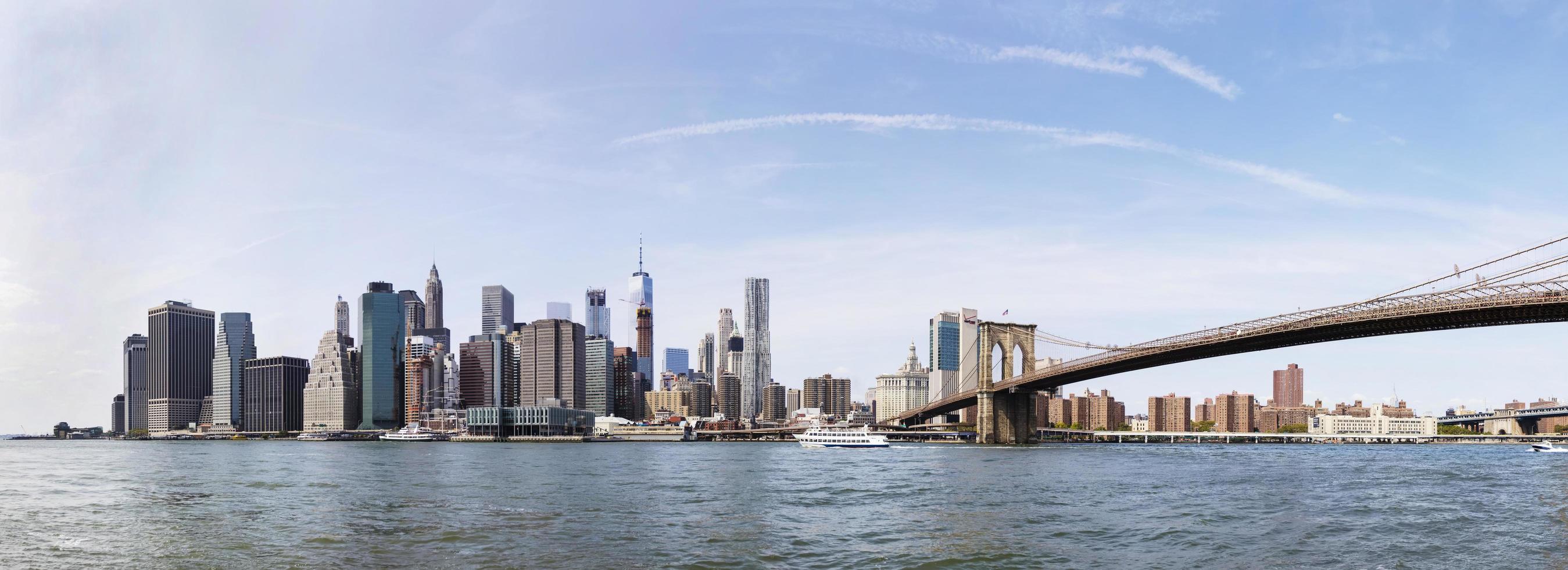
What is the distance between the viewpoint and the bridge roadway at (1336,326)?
5088 cm

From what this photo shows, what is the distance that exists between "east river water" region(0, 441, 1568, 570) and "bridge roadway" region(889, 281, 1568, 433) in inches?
308

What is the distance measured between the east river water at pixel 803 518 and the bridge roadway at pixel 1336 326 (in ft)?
25.7

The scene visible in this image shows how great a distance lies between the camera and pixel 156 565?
22.8m

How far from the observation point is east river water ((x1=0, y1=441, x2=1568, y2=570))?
23.6m

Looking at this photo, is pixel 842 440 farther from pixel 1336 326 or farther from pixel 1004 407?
pixel 1336 326

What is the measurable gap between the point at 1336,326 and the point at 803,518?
43882 mm

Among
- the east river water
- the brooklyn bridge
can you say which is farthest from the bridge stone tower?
the east river water

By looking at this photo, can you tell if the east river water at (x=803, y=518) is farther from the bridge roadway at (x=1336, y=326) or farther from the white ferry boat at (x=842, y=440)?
the white ferry boat at (x=842, y=440)

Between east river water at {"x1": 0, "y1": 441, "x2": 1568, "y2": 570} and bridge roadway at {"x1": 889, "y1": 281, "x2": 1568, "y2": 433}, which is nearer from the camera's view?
east river water at {"x1": 0, "y1": 441, "x2": 1568, "y2": 570}

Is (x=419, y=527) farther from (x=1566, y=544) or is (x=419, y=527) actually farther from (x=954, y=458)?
(x=954, y=458)

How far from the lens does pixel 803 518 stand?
31.7m

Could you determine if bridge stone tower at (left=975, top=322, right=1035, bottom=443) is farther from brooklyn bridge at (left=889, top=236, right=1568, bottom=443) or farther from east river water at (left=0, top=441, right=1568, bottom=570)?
east river water at (left=0, top=441, right=1568, bottom=570)

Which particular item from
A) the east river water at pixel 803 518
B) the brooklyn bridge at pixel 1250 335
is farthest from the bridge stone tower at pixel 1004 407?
the east river water at pixel 803 518

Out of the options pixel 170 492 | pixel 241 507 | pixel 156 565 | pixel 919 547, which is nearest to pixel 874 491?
pixel 919 547
